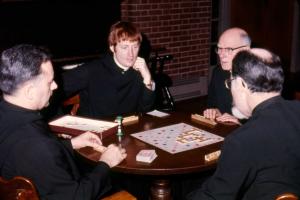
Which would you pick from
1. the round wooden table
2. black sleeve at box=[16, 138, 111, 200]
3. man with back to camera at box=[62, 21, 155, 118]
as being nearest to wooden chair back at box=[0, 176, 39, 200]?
black sleeve at box=[16, 138, 111, 200]

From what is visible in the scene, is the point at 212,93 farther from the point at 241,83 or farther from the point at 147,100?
the point at 241,83

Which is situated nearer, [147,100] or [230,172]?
[230,172]

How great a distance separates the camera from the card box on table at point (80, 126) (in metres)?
2.44

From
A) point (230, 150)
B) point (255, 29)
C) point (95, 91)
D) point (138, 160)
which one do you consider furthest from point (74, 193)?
point (255, 29)

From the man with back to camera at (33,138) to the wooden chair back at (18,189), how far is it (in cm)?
15

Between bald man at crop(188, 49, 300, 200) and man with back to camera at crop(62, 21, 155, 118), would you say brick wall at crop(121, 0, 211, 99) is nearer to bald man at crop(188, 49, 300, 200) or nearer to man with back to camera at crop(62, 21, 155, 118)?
man with back to camera at crop(62, 21, 155, 118)

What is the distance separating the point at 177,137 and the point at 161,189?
319 mm

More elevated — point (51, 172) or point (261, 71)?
point (261, 71)

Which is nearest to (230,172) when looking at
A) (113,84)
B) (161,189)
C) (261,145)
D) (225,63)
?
(261,145)

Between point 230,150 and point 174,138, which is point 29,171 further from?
point 174,138

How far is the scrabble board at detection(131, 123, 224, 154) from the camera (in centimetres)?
229

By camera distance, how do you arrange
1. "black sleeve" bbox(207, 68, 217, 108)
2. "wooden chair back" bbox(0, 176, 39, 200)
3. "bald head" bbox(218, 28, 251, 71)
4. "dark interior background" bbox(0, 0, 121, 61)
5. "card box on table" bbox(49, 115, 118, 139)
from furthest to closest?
"dark interior background" bbox(0, 0, 121, 61) → "black sleeve" bbox(207, 68, 217, 108) → "bald head" bbox(218, 28, 251, 71) → "card box on table" bbox(49, 115, 118, 139) → "wooden chair back" bbox(0, 176, 39, 200)

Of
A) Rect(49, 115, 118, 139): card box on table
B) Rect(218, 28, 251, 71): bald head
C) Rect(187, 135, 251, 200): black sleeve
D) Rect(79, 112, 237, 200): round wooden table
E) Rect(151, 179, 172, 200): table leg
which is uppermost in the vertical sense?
Rect(218, 28, 251, 71): bald head

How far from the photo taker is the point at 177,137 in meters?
2.42
